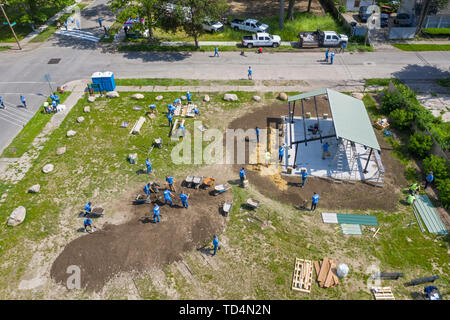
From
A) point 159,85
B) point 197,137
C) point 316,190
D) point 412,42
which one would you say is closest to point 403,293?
point 316,190

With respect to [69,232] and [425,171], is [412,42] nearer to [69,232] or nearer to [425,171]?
[425,171]

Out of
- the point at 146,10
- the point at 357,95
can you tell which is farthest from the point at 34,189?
the point at 357,95

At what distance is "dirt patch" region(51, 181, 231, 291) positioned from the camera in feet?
60.3

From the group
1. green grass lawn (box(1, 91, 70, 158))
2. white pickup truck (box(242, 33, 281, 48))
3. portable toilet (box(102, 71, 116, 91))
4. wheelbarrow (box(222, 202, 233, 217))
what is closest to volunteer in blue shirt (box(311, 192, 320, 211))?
wheelbarrow (box(222, 202, 233, 217))

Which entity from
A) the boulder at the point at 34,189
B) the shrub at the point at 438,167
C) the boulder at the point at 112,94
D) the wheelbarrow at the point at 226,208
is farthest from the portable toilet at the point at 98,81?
the shrub at the point at 438,167

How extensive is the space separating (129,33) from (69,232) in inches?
1248

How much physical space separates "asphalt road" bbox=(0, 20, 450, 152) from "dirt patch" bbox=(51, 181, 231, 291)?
1925cm

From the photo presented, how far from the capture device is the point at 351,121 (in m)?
24.0

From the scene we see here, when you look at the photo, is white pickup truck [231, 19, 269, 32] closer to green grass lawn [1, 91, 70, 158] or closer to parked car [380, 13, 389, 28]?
parked car [380, 13, 389, 28]

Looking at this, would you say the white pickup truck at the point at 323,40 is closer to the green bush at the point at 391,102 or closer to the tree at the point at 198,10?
the tree at the point at 198,10

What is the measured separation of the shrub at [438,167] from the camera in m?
22.9

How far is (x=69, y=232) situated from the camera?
67.3 feet

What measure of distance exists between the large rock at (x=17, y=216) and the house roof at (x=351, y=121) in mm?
21816

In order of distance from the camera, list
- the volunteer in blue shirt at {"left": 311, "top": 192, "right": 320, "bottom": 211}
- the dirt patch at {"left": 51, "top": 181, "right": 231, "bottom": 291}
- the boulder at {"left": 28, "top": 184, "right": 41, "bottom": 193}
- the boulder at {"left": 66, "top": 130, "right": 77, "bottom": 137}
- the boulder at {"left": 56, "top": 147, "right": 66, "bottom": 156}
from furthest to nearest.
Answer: the boulder at {"left": 66, "top": 130, "right": 77, "bottom": 137}, the boulder at {"left": 56, "top": 147, "right": 66, "bottom": 156}, the boulder at {"left": 28, "top": 184, "right": 41, "bottom": 193}, the volunteer in blue shirt at {"left": 311, "top": 192, "right": 320, "bottom": 211}, the dirt patch at {"left": 51, "top": 181, "right": 231, "bottom": 291}
